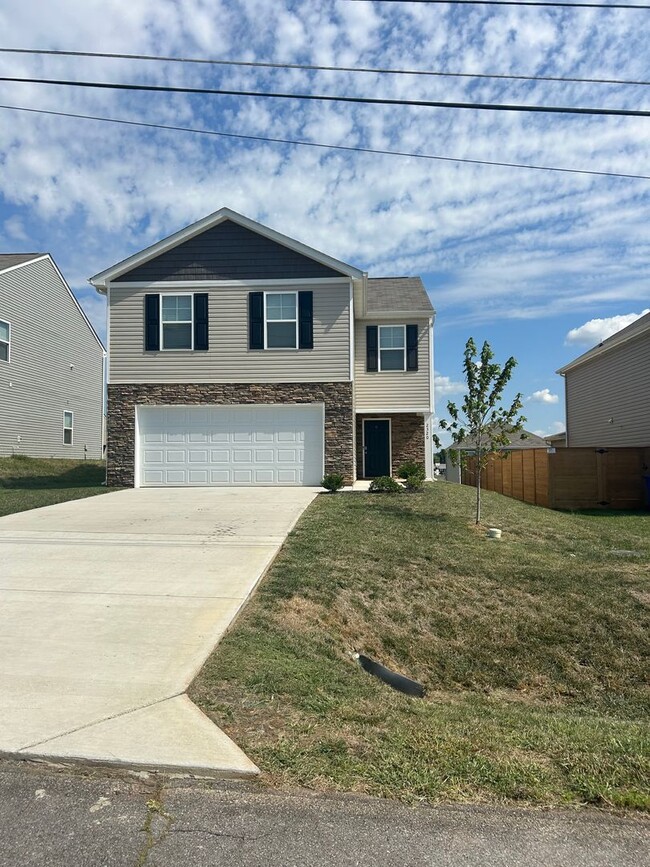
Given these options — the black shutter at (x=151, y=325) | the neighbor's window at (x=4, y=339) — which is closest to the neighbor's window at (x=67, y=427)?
the neighbor's window at (x=4, y=339)

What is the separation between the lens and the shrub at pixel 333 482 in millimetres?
15570

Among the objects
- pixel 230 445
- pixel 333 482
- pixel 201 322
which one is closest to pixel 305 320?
pixel 201 322

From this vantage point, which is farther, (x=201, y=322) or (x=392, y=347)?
(x=392, y=347)

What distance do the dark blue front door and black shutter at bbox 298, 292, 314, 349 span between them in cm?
425

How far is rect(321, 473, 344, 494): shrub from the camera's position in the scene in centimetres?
1557

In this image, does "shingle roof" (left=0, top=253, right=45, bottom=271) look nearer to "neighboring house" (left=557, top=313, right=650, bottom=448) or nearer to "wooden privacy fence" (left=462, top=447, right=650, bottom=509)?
"wooden privacy fence" (left=462, top=447, right=650, bottom=509)

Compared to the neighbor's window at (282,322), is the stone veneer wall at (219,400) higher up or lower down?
lower down

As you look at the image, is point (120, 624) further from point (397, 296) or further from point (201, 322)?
point (397, 296)

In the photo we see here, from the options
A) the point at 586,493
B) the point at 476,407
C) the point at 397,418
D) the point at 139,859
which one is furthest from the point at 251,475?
the point at 139,859

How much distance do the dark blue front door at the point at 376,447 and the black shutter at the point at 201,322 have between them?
5.94 m

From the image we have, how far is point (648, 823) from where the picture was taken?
3121mm

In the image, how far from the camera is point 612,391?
23.2 m

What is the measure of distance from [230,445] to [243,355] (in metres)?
2.41

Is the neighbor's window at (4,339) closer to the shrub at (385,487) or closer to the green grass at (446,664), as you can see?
the shrub at (385,487)
